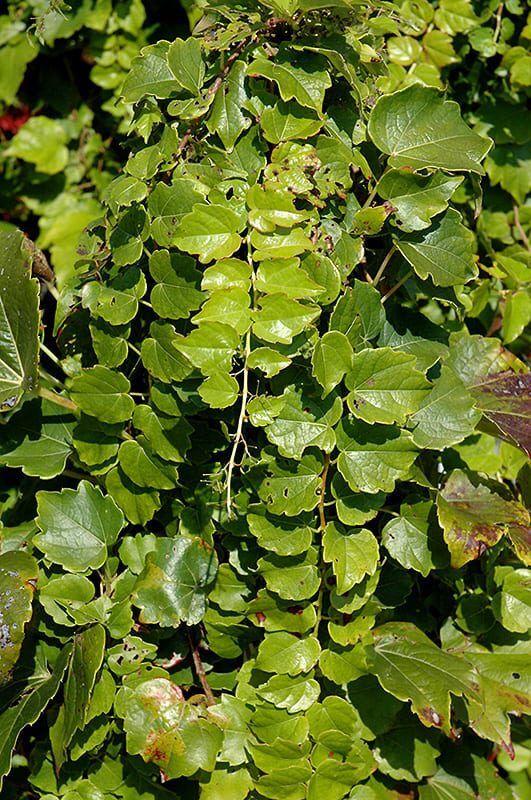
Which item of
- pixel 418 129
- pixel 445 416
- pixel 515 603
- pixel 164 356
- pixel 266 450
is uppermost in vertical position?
pixel 418 129

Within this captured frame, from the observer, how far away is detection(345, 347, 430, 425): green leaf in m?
1.32

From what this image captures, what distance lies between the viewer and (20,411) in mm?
1593

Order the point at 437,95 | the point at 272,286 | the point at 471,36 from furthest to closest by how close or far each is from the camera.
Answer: the point at 471,36 → the point at 437,95 → the point at 272,286

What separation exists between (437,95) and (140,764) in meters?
1.22

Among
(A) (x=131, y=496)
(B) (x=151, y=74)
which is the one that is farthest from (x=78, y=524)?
(B) (x=151, y=74)

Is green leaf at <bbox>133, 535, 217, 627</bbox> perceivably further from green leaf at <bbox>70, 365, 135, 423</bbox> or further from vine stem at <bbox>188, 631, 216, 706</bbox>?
green leaf at <bbox>70, 365, 135, 423</bbox>

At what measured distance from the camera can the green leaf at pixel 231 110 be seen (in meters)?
1.34

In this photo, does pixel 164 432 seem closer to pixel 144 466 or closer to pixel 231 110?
pixel 144 466

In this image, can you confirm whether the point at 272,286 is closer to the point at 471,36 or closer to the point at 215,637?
the point at 215,637

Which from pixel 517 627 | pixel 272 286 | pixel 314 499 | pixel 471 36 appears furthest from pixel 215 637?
pixel 471 36

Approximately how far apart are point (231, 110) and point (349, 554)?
0.72 meters

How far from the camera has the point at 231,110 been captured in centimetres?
135

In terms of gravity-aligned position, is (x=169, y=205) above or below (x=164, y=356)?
above

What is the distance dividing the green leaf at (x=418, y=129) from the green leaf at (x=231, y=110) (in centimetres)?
21
